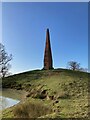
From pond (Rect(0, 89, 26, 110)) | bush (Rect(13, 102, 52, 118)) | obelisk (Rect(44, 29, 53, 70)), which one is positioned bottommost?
pond (Rect(0, 89, 26, 110))

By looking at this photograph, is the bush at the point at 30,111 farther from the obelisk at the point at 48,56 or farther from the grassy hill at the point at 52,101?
the obelisk at the point at 48,56

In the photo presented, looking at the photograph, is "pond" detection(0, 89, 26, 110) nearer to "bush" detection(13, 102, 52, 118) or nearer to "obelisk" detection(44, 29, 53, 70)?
"bush" detection(13, 102, 52, 118)

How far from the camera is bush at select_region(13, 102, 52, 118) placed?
879cm

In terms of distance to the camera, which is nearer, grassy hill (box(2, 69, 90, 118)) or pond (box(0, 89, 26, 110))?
grassy hill (box(2, 69, 90, 118))

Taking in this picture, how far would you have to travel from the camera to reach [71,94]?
46.1 ft

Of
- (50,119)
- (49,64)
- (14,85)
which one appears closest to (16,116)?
(50,119)

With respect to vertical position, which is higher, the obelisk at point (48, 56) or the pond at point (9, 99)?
the obelisk at point (48, 56)

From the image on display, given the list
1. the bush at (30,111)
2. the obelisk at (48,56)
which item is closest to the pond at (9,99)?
the bush at (30,111)

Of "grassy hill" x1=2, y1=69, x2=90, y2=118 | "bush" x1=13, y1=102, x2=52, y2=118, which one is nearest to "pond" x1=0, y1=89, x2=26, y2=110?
"grassy hill" x1=2, y1=69, x2=90, y2=118

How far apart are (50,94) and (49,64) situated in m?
16.8

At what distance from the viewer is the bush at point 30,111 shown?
879 centimetres

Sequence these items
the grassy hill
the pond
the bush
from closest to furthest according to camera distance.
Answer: the grassy hill < the bush < the pond

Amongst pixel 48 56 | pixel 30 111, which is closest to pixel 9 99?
pixel 30 111

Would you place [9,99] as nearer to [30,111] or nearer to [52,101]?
[52,101]
